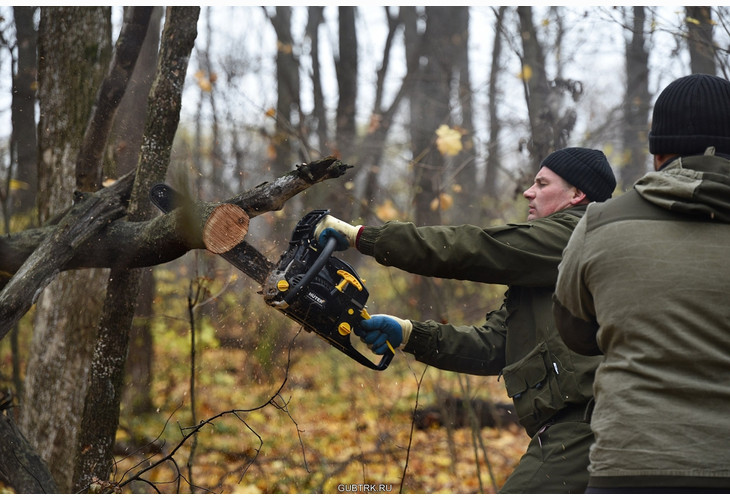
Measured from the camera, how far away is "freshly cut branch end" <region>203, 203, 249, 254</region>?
3.20m

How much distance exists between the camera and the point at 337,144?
379 inches

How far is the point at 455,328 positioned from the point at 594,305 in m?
1.51

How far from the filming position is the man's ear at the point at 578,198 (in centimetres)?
331

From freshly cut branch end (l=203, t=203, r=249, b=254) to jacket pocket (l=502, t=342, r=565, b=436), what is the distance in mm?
1463

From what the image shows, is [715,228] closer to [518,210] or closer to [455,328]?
[455,328]

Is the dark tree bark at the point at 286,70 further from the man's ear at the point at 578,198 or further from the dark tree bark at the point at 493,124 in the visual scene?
the man's ear at the point at 578,198

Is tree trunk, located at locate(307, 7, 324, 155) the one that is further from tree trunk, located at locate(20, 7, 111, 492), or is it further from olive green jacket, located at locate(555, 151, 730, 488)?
olive green jacket, located at locate(555, 151, 730, 488)

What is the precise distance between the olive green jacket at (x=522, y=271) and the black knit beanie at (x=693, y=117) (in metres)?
0.87

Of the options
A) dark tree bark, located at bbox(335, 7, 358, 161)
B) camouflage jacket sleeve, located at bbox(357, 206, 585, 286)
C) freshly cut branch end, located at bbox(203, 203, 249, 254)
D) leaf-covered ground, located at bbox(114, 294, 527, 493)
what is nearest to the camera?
camouflage jacket sleeve, located at bbox(357, 206, 585, 286)

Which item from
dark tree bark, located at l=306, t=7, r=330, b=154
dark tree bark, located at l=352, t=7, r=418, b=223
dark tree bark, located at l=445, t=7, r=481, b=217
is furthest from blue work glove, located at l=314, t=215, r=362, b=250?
dark tree bark, located at l=306, t=7, r=330, b=154

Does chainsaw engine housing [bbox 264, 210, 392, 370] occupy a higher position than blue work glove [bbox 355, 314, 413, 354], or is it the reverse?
chainsaw engine housing [bbox 264, 210, 392, 370]

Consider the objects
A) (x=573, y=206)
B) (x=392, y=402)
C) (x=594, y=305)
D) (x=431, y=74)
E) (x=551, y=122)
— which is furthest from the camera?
(x=431, y=74)

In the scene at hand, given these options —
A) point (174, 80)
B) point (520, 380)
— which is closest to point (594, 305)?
point (520, 380)

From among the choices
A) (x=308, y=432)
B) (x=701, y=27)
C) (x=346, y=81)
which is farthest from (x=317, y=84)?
(x=701, y=27)
